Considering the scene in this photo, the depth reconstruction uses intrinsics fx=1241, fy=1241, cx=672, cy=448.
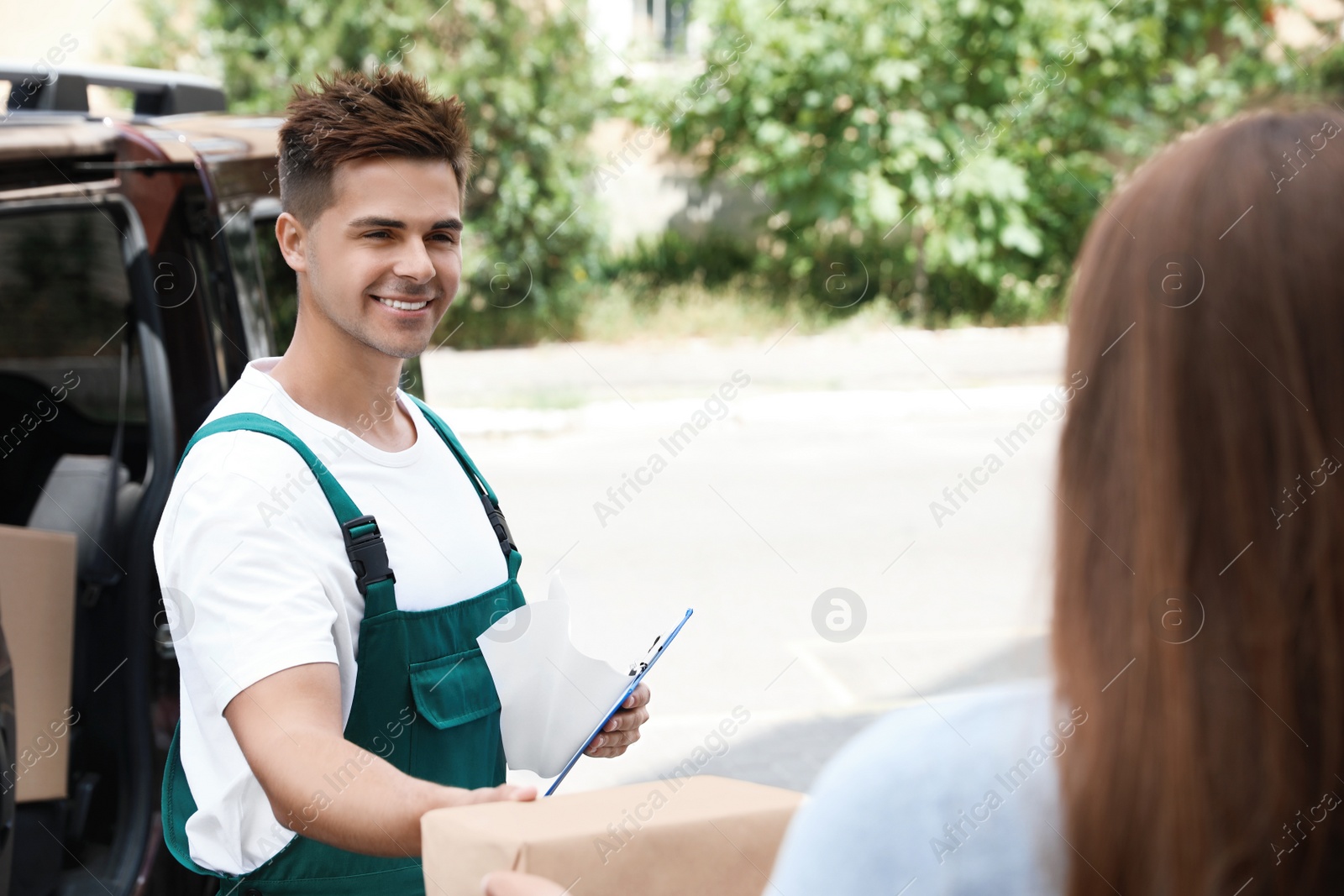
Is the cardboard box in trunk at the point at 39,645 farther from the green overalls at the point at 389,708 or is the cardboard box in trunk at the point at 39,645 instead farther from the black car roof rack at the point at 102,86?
the black car roof rack at the point at 102,86

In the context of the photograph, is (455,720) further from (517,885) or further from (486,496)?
(517,885)

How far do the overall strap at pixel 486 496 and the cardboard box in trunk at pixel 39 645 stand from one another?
862mm

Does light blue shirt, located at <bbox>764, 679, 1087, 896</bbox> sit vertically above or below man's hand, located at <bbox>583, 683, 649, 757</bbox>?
above

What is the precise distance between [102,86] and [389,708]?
194 cm

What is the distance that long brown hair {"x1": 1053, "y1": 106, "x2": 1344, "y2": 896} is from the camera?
32.7 inches

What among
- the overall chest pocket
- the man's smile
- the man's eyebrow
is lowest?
the overall chest pocket

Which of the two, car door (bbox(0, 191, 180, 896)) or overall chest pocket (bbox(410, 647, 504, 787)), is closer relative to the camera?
overall chest pocket (bbox(410, 647, 504, 787))

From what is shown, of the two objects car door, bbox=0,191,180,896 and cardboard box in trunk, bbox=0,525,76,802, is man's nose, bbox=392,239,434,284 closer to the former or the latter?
car door, bbox=0,191,180,896

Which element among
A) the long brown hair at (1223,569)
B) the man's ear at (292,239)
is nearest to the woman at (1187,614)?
the long brown hair at (1223,569)

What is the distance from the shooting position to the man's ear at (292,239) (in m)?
1.87

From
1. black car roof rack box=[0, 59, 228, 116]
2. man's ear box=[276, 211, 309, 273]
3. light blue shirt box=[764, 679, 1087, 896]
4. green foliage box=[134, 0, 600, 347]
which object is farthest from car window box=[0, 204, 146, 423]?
green foliage box=[134, 0, 600, 347]

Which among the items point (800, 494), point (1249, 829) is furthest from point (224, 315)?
point (800, 494)

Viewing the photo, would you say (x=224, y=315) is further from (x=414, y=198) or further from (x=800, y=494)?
(x=800, y=494)

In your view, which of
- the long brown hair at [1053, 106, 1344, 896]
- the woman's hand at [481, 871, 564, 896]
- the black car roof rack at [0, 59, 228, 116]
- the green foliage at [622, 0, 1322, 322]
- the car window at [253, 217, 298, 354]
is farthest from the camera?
the green foliage at [622, 0, 1322, 322]
